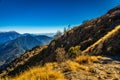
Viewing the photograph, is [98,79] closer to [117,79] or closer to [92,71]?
[117,79]

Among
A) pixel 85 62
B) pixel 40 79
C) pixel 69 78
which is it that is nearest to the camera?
pixel 40 79

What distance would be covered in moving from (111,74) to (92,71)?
1.01m

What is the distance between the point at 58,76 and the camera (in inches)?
369

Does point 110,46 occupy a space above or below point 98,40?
above

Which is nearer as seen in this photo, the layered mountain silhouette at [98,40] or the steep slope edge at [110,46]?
the steep slope edge at [110,46]

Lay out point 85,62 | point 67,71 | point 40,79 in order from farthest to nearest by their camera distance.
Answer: point 85,62 < point 67,71 < point 40,79

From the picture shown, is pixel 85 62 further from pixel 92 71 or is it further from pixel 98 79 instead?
pixel 98 79

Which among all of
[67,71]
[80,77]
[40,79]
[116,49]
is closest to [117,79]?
[80,77]

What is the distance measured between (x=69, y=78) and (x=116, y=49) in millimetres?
21730

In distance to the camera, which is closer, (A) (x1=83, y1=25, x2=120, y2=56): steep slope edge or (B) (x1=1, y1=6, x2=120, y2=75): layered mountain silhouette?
(A) (x1=83, y1=25, x2=120, y2=56): steep slope edge

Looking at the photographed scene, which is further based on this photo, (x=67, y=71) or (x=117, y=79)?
(x=67, y=71)

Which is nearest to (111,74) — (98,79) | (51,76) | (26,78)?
(98,79)

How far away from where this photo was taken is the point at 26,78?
9.25 m

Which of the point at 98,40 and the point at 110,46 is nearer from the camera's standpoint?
the point at 110,46
